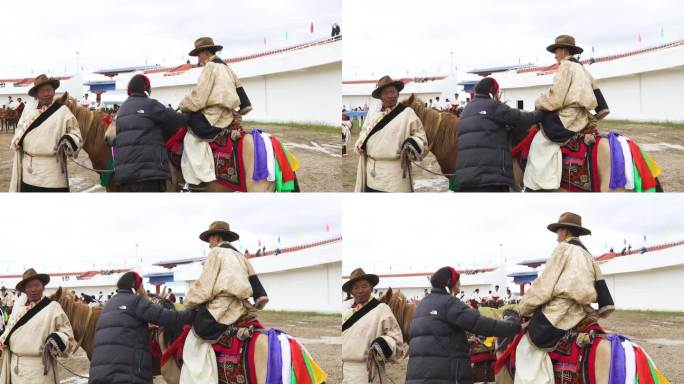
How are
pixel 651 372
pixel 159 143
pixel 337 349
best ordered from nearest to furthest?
pixel 651 372
pixel 159 143
pixel 337 349

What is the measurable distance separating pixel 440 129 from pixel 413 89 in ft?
2.32

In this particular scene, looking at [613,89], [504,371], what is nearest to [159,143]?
[504,371]

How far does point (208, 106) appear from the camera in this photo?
823 centimetres

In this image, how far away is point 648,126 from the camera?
9.24 metres

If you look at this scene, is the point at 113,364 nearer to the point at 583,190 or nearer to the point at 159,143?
the point at 159,143

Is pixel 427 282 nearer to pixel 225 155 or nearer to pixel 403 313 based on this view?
pixel 403 313

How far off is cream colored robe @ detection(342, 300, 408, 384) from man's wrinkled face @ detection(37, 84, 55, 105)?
8.36ft

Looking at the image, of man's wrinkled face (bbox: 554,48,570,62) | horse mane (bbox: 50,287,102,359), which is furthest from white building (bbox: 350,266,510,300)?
horse mane (bbox: 50,287,102,359)

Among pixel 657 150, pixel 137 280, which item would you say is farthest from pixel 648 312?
pixel 137 280

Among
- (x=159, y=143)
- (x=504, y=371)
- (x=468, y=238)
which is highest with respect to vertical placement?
(x=159, y=143)

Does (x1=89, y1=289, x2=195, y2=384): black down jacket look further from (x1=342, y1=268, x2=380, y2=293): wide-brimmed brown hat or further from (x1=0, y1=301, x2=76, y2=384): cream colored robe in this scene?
(x1=342, y1=268, x2=380, y2=293): wide-brimmed brown hat

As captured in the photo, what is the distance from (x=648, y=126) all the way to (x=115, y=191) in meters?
4.00

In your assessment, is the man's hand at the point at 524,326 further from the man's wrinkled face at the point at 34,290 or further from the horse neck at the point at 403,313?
the man's wrinkled face at the point at 34,290

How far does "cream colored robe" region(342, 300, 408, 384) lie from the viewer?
820cm
